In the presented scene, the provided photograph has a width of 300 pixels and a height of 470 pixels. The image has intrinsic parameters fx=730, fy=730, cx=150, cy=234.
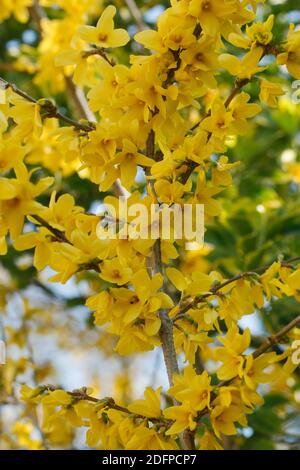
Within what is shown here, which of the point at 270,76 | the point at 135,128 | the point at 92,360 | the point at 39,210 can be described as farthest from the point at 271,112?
the point at 92,360

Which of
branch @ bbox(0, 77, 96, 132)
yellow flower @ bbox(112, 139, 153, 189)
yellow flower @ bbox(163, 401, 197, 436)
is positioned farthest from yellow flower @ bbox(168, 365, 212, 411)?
branch @ bbox(0, 77, 96, 132)

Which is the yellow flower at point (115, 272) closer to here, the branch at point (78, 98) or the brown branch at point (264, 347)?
the brown branch at point (264, 347)

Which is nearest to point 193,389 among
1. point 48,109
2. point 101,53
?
point 48,109

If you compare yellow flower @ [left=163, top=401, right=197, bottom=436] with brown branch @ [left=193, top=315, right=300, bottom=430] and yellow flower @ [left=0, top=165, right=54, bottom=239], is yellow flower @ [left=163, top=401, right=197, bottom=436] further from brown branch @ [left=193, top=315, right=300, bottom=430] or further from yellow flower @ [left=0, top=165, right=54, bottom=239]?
yellow flower @ [left=0, top=165, right=54, bottom=239]

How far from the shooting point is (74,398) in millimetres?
1136

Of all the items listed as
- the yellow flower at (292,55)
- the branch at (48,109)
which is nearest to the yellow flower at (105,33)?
the branch at (48,109)

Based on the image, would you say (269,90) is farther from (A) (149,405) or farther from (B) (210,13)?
(A) (149,405)
